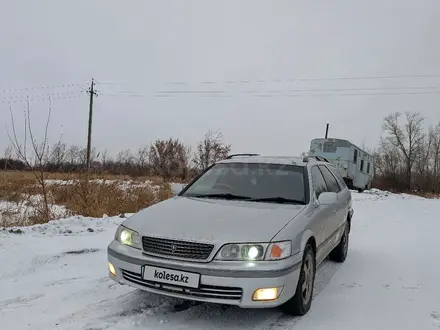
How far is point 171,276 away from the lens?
9.92 ft

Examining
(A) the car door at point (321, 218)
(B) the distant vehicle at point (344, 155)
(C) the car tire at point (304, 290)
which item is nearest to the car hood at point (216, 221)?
(A) the car door at point (321, 218)

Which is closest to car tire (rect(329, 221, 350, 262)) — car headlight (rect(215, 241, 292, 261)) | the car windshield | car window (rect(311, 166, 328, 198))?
car window (rect(311, 166, 328, 198))

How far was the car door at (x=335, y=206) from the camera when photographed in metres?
4.86

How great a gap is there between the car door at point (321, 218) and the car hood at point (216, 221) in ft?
1.17

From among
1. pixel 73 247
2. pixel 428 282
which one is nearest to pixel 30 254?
pixel 73 247

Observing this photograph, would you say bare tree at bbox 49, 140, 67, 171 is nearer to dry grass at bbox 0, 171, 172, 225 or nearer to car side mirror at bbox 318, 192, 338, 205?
dry grass at bbox 0, 171, 172, 225

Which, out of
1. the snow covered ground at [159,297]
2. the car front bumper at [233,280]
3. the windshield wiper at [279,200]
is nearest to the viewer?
the car front bumper at [233,280]

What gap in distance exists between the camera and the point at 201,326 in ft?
10.4

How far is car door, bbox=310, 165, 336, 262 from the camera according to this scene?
3.97m

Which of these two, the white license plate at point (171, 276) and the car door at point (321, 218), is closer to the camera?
the white license plate at point (171, 276)

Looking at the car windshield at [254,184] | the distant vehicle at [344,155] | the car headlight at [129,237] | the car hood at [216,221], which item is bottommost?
the car headlight at [129,237]

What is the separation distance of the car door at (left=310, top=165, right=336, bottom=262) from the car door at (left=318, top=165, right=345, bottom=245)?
9cm

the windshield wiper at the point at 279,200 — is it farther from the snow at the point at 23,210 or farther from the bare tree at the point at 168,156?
the bare tree at the point at 168,156

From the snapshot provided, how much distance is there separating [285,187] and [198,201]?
1.02 m
